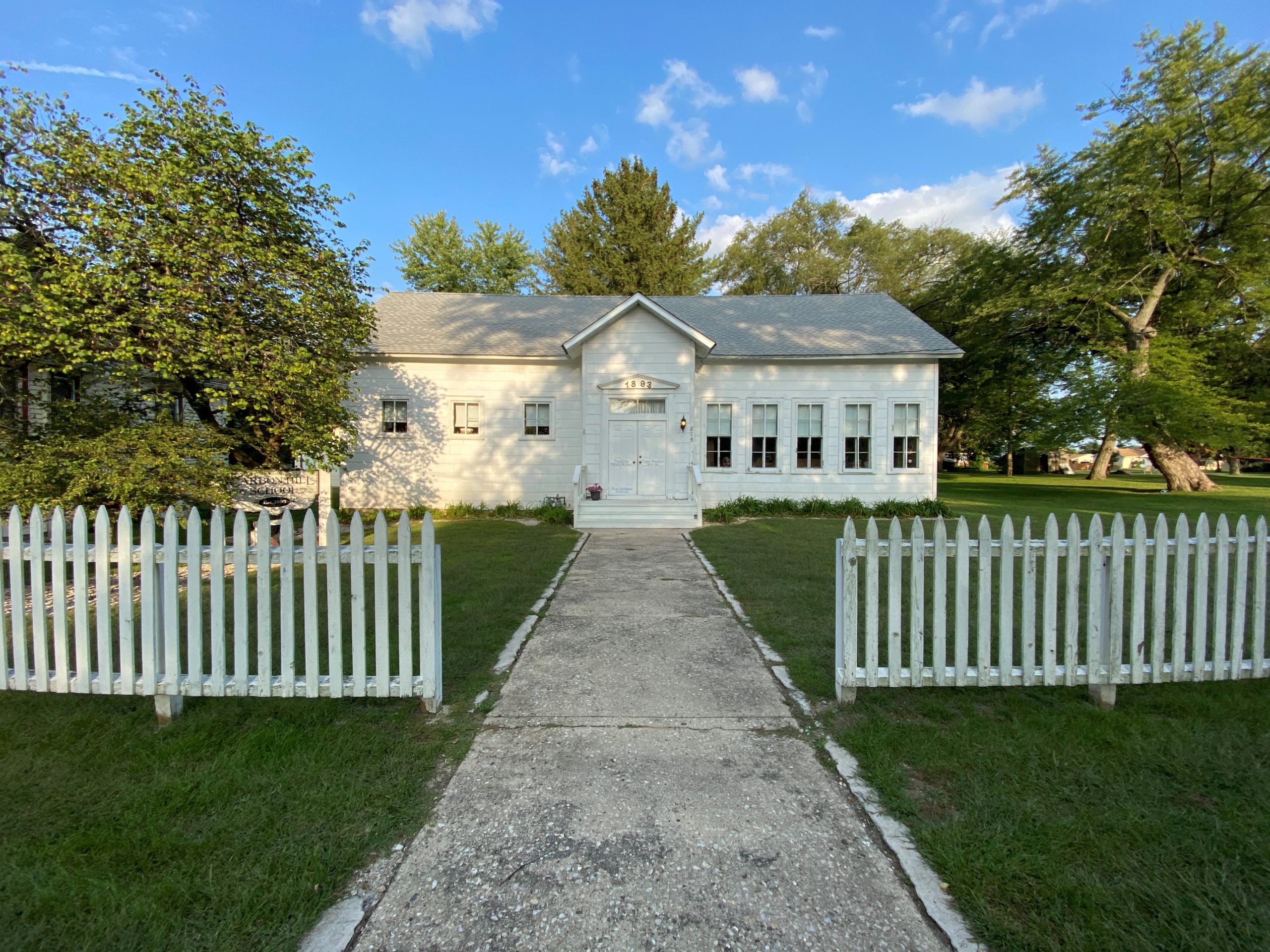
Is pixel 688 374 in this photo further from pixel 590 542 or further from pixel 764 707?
pixel 764 707

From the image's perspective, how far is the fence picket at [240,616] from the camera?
3023 millimetres

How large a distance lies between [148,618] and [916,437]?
1540 centimetres

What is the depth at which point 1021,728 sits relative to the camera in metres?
3.14

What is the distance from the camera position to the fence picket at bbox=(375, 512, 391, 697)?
308 centimetres

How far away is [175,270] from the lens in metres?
6.99

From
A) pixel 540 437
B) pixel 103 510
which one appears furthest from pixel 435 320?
pixel 103 510

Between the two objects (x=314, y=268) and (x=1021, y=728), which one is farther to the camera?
(x=314, y=268)

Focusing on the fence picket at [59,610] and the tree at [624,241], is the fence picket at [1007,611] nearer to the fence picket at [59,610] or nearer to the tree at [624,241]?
the fence picket at [59,610]

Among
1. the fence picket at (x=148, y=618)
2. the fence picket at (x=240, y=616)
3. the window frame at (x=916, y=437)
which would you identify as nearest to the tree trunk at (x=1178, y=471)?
the window frame at (x=916, y=437)

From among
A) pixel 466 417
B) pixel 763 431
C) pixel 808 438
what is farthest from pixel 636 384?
pixel 808 438

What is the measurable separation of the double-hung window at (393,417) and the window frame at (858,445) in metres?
11.5

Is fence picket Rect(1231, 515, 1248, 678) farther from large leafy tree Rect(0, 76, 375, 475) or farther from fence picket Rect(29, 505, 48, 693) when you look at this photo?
large leafy tree Rect(0, 76, 375, 475)

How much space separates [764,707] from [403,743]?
7.02 ft

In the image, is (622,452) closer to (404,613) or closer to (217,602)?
(404,613)
